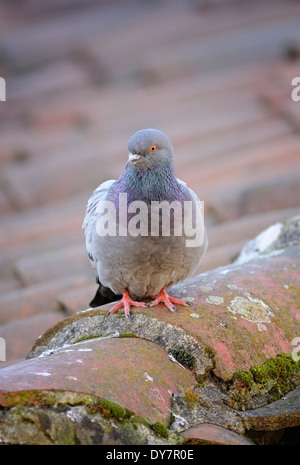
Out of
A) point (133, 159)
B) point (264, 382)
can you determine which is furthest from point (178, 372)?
point (133, 159)

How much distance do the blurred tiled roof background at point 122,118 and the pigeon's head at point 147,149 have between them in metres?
1.17

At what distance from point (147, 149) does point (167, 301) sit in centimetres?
80

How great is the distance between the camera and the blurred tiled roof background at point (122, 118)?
5289 mm

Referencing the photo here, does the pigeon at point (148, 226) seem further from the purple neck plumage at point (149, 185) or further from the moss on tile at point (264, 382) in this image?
the moss on tile at point (264, 382)

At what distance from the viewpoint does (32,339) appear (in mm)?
4285

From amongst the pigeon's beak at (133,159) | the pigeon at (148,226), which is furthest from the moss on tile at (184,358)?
the pigeon's beak at (133,159)

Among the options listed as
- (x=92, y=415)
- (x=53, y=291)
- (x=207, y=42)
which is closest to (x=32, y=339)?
(x=53, y=291)

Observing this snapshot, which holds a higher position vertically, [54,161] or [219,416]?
[54,161]

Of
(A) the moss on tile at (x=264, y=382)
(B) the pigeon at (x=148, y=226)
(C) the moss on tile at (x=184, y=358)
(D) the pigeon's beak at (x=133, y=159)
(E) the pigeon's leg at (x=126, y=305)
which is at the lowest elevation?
(A) the moss on tile at (x=264, y=382)

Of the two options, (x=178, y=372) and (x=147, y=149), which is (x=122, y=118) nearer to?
(x=147, y=149)

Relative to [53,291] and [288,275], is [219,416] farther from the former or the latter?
[53,291]

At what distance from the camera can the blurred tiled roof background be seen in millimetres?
5289

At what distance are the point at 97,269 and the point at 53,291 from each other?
0.85m

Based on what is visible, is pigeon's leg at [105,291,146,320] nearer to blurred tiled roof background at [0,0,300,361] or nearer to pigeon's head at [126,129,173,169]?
pigeon's head at [126,129,173,169]
